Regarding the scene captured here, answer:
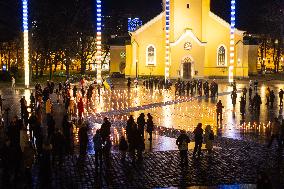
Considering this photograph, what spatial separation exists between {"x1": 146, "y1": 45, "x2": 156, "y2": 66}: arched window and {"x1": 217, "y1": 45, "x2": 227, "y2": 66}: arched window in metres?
9.28

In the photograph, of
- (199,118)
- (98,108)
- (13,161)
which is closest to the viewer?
(13,161)

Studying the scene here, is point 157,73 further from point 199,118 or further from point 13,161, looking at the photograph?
point 13,161

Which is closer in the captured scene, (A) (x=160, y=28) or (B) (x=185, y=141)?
(B) (x=185, y=141)

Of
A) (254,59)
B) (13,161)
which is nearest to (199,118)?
(13,161)

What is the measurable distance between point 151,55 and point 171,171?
53574 mm

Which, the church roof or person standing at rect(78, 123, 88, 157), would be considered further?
the church roof

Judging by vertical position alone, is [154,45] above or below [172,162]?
above

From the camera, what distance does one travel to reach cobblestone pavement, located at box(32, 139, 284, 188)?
43.9ft

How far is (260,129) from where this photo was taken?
22.6m

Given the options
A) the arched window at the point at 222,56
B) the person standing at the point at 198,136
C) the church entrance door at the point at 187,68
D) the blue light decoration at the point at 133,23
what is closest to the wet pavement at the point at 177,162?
the person standing at the point at 198,136

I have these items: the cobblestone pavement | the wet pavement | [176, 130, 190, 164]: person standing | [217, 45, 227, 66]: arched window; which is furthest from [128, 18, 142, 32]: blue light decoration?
[176, 130, 190, 164]: person standing

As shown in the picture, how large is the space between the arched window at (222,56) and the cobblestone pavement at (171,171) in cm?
4931

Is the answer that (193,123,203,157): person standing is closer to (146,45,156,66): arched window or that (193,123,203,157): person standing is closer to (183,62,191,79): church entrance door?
(183,62,191,79): church entrance door

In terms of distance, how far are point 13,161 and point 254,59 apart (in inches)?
2631
